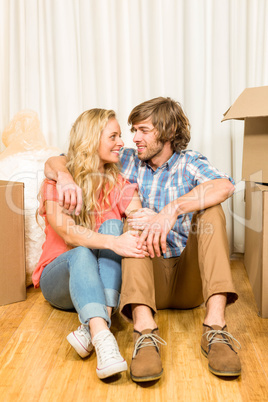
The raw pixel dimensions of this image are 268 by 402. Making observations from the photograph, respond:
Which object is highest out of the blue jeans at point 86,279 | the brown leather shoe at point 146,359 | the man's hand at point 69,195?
the man's hand at point 69,195

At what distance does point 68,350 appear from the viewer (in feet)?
4.83

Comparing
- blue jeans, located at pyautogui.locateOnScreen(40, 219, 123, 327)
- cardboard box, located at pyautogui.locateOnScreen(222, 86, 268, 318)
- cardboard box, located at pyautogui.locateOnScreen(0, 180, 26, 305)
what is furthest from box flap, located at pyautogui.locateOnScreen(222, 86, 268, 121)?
cardboard box, located at pyautogui.locateOnScreen(0, 180, 26, 305)

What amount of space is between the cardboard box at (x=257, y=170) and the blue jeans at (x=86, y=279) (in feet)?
1.71

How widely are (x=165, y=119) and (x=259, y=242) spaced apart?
578 millimetres

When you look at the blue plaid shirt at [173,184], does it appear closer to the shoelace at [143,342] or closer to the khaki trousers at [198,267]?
the khaki trousers at [198,267]

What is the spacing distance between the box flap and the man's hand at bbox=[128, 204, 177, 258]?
445 mm

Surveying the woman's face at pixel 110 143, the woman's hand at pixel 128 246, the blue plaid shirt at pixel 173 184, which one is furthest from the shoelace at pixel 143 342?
the woman's face at pixel 110 143

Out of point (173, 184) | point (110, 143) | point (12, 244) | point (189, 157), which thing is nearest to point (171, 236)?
point (173, 184)

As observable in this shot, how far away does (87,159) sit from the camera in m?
1.67

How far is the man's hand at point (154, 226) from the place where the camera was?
4.83 feet

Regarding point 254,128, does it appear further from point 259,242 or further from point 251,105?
point 259,242

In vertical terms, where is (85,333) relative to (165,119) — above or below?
below

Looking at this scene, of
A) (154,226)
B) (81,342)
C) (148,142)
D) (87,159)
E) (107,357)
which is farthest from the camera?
(148,142)

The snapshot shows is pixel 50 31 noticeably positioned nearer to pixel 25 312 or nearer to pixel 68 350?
pixel 25 312
